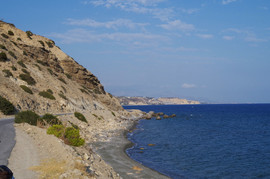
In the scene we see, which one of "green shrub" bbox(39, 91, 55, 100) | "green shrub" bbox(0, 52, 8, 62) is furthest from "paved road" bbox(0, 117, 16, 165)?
"green shrub" bbox(0, 52, 8, 62)

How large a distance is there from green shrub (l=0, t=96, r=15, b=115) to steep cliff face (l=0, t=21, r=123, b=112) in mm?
2237

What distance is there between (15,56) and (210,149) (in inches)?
1600

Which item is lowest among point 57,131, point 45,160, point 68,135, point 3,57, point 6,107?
point 45,160

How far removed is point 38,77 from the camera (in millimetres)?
45406

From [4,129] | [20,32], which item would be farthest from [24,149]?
[20,32]

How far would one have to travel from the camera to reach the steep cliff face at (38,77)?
113 feet

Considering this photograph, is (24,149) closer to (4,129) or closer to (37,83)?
(4,129)

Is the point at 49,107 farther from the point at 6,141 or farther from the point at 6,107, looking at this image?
the point at 6,141

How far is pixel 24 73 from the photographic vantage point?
4178 centimetres

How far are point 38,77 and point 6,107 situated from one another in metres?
18.4

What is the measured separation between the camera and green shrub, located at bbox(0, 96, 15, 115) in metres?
27.6

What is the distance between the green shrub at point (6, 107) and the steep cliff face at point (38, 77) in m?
2.24

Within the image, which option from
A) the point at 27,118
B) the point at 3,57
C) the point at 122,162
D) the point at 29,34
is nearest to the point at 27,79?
the point at 3,57

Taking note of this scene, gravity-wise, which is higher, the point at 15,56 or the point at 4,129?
the point at 15,56
